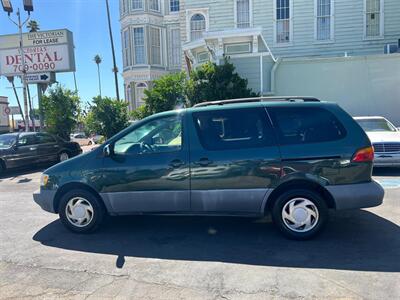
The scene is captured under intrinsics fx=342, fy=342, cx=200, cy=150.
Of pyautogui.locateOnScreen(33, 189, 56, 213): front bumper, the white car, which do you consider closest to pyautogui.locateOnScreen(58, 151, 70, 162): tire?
pyautogui.locateOnScreen(33, 189, 56, 213): front bumper

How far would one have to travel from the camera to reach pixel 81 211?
504 cm

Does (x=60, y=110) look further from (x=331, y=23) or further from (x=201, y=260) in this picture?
(x=201, y=260)

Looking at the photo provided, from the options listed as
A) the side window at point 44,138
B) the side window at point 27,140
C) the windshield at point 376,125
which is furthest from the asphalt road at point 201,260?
the side window at point 44,138

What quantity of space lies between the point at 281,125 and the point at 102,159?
254 centimetres

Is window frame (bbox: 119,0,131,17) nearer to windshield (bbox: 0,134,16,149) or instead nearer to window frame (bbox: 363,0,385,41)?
window frame (bbox: 363,0,385,41)

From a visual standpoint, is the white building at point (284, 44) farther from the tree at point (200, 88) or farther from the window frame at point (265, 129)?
the window frame at point (265, 129)

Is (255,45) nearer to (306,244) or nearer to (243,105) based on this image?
(243,105)

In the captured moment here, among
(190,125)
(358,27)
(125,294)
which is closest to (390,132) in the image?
(190,125)

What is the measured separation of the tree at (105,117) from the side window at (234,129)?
35.9 feet

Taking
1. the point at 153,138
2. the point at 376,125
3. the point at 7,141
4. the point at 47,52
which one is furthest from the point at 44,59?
the point at 376,125

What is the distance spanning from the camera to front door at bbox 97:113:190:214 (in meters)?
4.68

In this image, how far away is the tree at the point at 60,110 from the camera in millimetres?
16969

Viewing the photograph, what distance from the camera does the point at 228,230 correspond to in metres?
5.04

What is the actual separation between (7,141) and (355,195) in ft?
37.4
